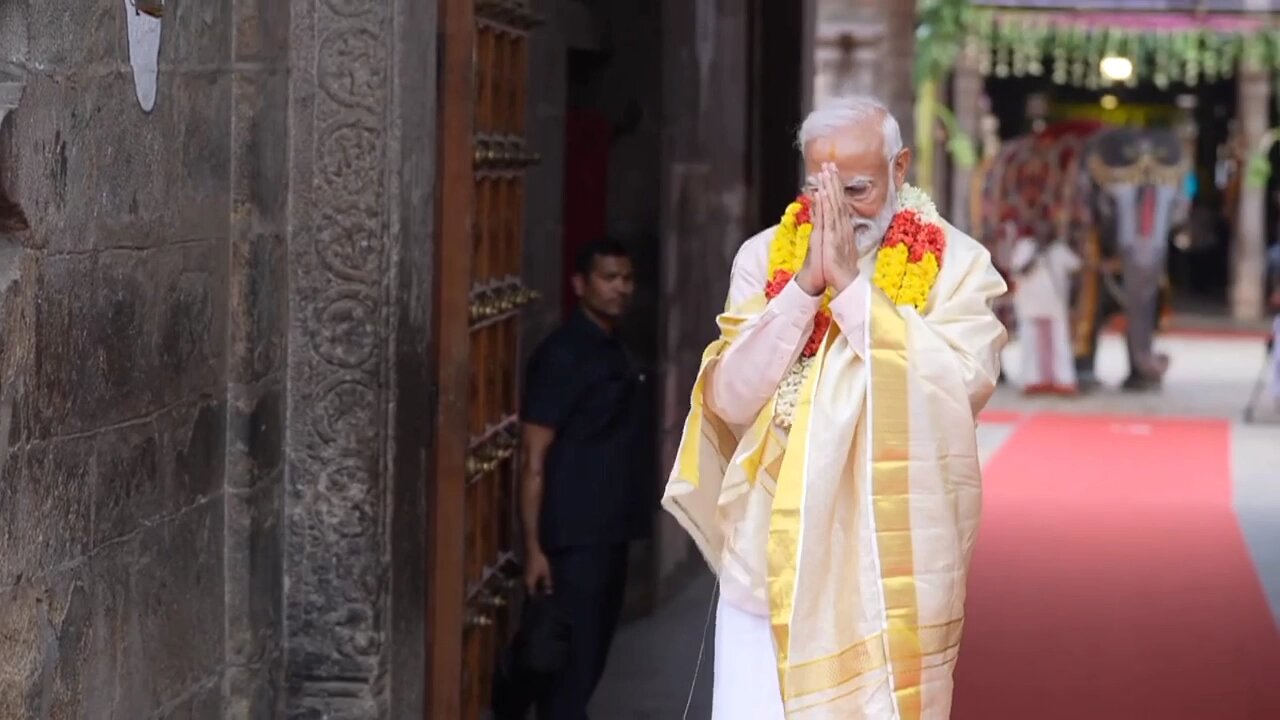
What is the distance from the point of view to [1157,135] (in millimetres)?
20703

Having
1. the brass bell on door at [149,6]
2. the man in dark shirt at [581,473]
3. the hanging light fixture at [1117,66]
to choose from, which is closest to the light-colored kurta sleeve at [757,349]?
the brass bell on door at [149,6]

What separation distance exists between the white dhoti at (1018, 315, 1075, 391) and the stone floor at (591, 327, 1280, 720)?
234 mm

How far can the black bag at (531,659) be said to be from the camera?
663cm

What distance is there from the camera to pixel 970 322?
4.82 meters

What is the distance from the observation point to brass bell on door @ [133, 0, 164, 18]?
483 centimetres

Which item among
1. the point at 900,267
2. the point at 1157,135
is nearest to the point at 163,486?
the point at 900,267

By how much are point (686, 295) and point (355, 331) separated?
4481mm

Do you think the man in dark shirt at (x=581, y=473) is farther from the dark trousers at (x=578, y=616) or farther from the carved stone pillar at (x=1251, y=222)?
the carved stone pillar at (x=1251, y=222)

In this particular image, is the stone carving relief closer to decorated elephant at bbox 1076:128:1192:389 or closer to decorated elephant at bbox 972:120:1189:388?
decorated elephant at bbox 972:120:1189:388

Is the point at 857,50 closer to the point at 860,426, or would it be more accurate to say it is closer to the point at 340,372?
the point at 340,372

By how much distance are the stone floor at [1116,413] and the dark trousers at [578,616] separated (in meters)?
0.33

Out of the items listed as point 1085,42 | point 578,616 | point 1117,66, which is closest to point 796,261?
point 578,616

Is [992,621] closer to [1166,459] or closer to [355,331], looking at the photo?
[355,331]

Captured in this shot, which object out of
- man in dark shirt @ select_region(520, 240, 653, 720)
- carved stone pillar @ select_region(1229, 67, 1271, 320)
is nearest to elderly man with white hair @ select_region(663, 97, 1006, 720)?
man in dark shirt @ select_region(520, 240, 653, 720)
